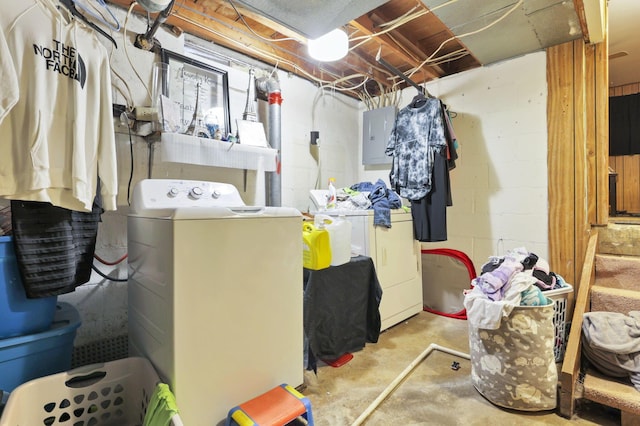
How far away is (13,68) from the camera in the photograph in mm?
1023

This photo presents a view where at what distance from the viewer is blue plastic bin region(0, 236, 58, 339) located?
3.63 feet

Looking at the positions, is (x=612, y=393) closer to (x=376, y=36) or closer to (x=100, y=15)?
(x=376, y=36)

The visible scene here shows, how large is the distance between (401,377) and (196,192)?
5.09ft

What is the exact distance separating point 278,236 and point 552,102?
7.96 ft

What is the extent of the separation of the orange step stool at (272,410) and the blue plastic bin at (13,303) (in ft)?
2.84

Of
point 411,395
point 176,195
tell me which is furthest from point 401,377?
point 176,195

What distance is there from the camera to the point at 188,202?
1.54 m

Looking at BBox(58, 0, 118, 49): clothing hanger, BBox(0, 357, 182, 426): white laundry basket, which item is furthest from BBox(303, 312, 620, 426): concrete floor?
BBox(58, 0, 118, 49): clothing hanger

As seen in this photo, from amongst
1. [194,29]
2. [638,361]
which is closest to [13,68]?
[194,29]

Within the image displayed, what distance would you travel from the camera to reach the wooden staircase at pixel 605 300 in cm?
136

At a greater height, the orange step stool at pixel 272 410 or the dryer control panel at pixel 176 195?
the dryer control panel at pixel 176 195

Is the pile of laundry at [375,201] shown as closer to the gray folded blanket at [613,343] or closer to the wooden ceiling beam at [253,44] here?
the wooden ceiling beam at [253,44]

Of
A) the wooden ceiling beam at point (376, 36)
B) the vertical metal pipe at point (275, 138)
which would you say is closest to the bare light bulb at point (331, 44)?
the wooden ceiling beam at point (376, 36)

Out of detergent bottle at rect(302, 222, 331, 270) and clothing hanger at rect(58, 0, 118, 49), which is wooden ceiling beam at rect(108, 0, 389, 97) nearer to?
clothing hanger at rect(58, 0, 118, 49)
